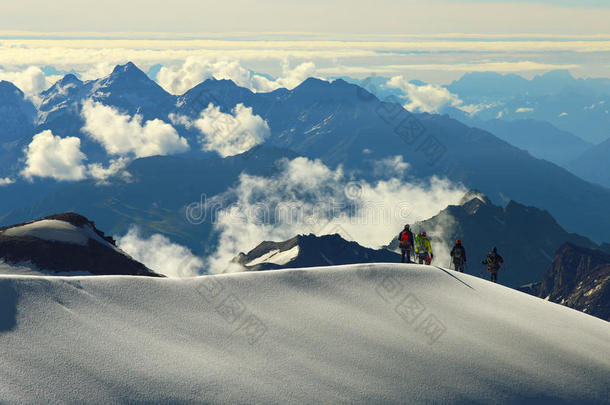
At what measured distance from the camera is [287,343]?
2853 cm

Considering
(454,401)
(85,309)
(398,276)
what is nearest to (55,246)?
(85,309)

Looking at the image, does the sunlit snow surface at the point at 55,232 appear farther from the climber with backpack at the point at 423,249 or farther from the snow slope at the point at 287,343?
the climber with backpack at the point at 423,249

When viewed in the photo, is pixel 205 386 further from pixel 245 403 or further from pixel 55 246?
pixel 55 246

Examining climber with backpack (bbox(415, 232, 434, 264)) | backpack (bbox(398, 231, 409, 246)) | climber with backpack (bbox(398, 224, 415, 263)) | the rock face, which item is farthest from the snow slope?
the rock face

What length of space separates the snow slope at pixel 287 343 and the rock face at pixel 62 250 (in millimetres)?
28013

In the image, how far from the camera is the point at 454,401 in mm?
25406

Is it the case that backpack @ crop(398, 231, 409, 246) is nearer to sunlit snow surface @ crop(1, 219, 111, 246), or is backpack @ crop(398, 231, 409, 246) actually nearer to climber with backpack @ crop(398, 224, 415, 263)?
climber with backpack @ crop(398, 224, 415, 263)

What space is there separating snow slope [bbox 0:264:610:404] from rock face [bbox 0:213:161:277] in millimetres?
28013

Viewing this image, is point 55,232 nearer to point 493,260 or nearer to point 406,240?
point 406,240

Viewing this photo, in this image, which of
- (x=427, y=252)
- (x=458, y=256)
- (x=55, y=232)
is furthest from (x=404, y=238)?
(x=55, y=232)

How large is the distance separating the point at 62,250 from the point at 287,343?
40125mm

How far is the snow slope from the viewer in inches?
933

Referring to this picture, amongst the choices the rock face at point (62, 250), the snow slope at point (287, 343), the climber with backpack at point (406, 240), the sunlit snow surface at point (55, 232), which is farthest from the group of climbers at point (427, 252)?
the sunlit snow surface at point (55, 232)

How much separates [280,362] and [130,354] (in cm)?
673
